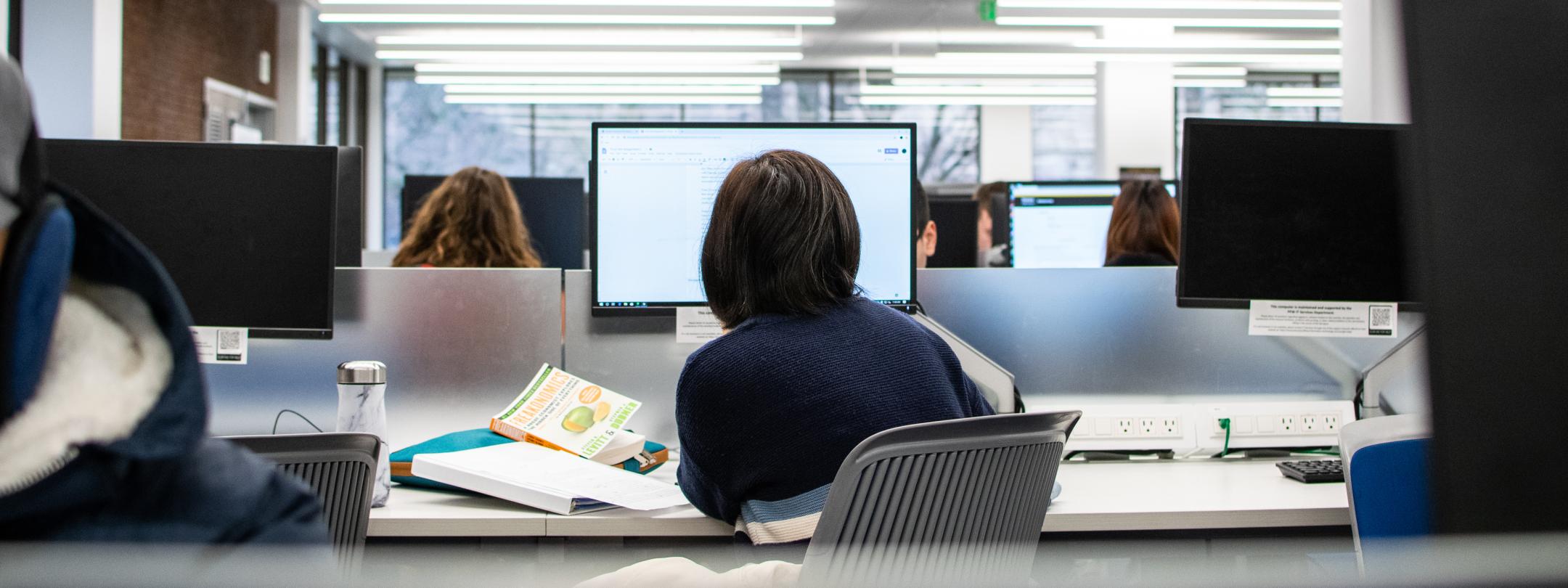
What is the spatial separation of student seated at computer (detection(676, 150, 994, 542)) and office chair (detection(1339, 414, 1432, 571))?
0.43 m

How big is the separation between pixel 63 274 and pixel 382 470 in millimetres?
1146

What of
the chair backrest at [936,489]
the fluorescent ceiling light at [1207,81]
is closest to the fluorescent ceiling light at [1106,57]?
the fluorescent ceiling light at [1207,81]

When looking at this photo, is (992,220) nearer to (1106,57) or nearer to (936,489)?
(1106,57)

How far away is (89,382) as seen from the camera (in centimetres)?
44

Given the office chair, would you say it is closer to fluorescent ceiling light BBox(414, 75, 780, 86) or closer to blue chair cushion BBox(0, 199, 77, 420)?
blue chair cushion BBox(0, 199, 77, 420)

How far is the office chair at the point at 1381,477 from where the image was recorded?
1205 mm

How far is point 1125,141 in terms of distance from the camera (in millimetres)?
8430

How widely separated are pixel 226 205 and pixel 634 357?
0.66 m

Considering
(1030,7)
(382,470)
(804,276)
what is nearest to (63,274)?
(804,276)

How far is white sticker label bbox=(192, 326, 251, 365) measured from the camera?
1.71 meters

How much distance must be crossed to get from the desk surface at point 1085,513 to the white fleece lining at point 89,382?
979 millimetres

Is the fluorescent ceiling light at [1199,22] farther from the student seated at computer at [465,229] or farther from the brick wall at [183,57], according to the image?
the brick wall at [183,57]

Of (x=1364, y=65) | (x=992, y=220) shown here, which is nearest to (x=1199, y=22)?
(x=992, y=220)

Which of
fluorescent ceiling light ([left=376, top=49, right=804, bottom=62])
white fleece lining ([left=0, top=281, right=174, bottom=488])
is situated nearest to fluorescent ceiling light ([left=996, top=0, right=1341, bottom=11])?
fluorescent ceiling light ([left=376, top=49, right=804, bottom=62])
